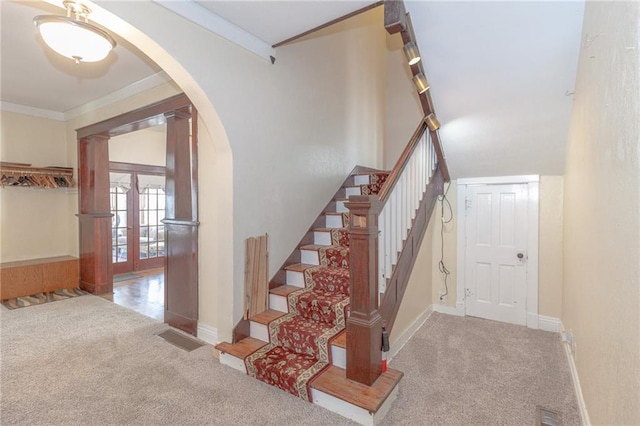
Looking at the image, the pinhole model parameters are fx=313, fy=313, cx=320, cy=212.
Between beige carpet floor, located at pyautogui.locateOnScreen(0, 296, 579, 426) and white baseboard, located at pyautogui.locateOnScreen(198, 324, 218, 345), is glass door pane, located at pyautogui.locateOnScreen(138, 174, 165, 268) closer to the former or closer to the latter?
beige carpet floor, located at pyautogui.locateOnScreen(0, 296, 579, 426)

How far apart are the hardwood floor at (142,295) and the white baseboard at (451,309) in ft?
11.3

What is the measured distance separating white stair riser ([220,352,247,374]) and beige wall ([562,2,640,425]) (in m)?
2.24

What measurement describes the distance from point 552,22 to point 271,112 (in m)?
2.29

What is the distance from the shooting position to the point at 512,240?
3818 millimetres

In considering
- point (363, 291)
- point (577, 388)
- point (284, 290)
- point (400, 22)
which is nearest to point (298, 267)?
point (284, 290)

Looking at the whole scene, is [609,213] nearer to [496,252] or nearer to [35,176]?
[496,252]

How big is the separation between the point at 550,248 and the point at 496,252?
0.55 m

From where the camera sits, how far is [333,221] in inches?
151

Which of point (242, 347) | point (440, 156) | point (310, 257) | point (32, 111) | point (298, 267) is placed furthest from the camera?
point (32, 111)

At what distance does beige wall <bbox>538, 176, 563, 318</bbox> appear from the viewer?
3574 mm

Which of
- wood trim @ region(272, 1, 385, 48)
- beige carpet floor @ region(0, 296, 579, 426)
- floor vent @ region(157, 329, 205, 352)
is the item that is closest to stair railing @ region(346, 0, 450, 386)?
wood trim @ region(272, 1, 385, 48)

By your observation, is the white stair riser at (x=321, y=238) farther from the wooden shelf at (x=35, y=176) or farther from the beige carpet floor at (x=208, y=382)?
the wooden shelf at (x=35, y=176)

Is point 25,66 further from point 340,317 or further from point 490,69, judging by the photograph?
point 490,69

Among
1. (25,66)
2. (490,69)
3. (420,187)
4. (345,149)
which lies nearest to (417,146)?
→ (420,187)
